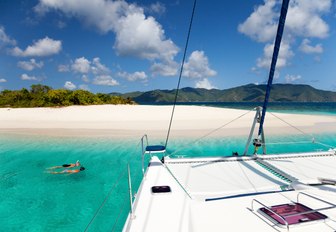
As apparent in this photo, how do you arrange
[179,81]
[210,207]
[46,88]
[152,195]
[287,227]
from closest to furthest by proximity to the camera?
[287,227]
[210,207]
[152,195]
[179,81]
[46,88]

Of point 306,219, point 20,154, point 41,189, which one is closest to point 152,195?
point 306,219

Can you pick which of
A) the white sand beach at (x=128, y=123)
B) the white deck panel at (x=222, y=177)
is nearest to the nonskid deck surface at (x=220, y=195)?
the white deck panel at (x=222, y=177)

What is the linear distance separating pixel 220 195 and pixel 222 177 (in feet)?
4.30

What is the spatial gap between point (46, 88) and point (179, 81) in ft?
237

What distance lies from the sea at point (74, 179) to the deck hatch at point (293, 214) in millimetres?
2730

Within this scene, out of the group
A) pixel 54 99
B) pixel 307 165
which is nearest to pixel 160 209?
pixel 307 165

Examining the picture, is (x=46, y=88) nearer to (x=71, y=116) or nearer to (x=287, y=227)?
(x=71, y=116)

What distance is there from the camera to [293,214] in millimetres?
3473

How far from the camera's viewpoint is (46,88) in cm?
6838

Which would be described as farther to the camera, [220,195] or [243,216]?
[220,195]

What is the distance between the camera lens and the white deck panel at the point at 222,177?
5.50 metres

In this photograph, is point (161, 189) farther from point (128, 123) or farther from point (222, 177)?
point (128, 123)

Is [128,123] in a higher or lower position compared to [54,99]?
lower

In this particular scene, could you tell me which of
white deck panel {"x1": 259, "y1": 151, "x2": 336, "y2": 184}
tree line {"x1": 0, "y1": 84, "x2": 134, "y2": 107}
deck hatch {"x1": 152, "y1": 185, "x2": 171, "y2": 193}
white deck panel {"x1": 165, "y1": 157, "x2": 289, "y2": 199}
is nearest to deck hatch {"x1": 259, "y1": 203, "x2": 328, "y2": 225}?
white deck panel {"x1": 165, "y1": 157, "x2": 289, "y2": 199}
